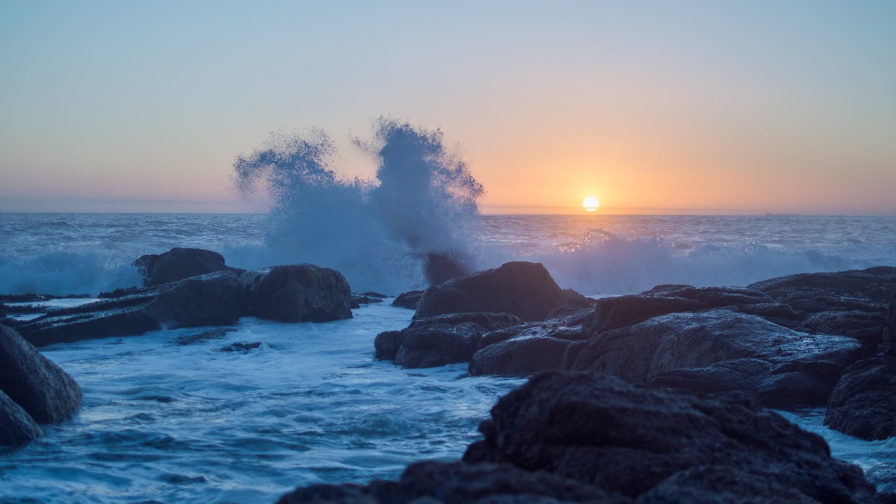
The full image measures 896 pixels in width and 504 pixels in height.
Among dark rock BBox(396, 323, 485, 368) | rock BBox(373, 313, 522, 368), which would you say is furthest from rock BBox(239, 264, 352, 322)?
dark rock BBox(396, 323, 485, 368)

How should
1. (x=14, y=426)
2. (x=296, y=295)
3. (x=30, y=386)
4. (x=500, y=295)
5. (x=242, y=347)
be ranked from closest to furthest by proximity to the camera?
1. (x=14, y=426)
2. (x=30, y=386)
3. (x=242, y=347)
4. (x=500, y=295)
5. (x=296, y=295)

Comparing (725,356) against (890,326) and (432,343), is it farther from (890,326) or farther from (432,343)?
(432,343)

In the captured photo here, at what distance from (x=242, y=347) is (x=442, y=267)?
10.0m

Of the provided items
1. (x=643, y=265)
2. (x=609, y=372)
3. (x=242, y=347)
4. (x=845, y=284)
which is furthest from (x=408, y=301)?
(x=643, y=265)

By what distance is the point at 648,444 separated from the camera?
2.19m

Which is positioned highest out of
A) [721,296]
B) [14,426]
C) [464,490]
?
[464,490]

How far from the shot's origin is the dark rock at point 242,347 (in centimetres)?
804

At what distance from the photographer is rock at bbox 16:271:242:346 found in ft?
27.2

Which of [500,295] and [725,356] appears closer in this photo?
[725,356]

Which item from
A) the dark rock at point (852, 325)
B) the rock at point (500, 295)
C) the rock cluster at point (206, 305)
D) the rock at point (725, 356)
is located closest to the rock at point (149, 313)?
the rock cluster at point (206, 305)

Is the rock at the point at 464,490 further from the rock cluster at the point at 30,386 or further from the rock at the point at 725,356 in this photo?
the rock cluster at the point at 30,386

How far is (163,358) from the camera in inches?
292

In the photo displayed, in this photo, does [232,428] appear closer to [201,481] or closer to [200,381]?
[201,481]

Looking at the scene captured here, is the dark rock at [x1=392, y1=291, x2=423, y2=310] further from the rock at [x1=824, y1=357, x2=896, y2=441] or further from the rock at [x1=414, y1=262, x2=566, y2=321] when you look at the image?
the rock at [x1=824, y1=357, x2=896, y2=441]
